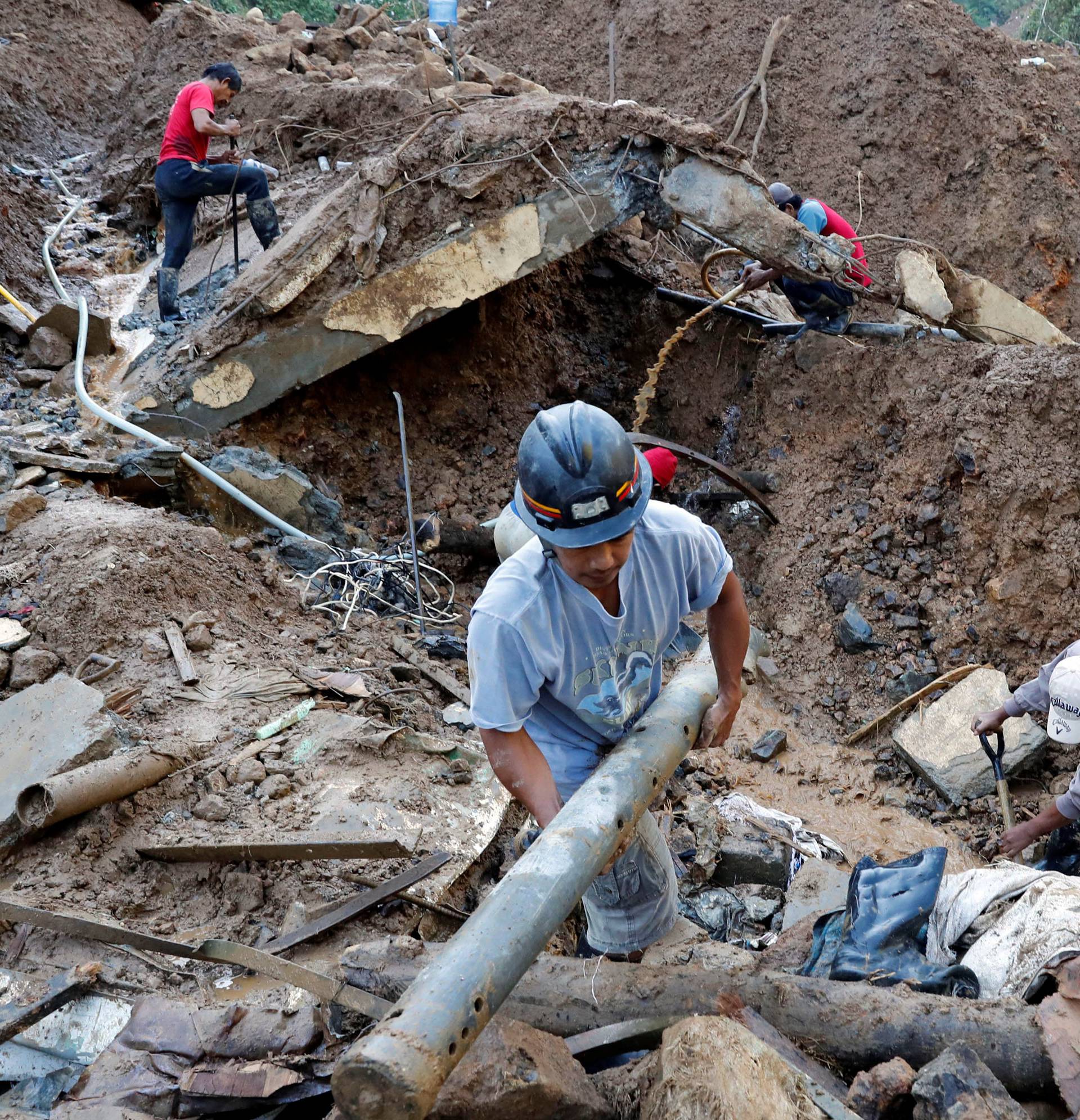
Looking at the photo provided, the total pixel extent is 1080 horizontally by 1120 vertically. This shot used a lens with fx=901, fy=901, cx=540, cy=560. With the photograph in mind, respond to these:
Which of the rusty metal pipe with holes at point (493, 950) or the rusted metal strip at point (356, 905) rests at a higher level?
the rusty metal pipe with holes at point (493, 950)

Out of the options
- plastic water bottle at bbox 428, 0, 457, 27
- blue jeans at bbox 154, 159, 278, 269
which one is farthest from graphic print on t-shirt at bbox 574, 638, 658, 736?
plastic water bottle at bbox 428, 0, 457, 27

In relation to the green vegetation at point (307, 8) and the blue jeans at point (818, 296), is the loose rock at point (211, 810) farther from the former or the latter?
the green vegetation at point (307, 8)

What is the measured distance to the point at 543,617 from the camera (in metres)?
2.17

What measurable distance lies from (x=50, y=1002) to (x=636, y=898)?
168cm

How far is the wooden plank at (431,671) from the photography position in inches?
192

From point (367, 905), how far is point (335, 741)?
43.6 inches

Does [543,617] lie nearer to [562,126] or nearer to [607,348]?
[562,126]

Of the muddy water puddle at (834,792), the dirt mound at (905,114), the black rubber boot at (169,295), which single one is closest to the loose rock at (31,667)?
the muddy water puddle at (834,792)

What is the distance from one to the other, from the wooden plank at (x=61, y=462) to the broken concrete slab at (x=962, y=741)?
209 inches

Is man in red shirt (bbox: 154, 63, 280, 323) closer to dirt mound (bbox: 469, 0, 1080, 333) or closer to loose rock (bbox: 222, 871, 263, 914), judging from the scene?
loose rock (bbox: 222, 871, 263, 914)

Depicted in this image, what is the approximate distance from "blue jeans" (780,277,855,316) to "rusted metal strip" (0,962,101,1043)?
20.0 ft

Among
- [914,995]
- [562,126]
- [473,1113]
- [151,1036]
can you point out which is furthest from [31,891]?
[562,126]

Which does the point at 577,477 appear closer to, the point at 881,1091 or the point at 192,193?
the point at 881,1091

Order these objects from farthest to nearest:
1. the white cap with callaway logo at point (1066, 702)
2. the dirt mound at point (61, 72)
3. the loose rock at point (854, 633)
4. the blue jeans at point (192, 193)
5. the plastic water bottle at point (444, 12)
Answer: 1. the dirt mound at point (61, 72)
2. the plastic water bottle at point (444, 12)
3. the blue jeans at point (192, 193)
4. the loose rock at point (854, 633)
5. the white cap with callaway logo at point (1066, 702)
